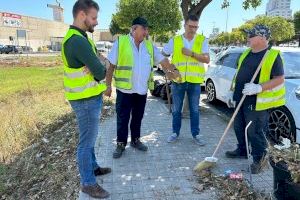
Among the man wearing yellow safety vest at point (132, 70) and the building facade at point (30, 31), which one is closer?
the man wearing yellow safety vest at point (132, 70)

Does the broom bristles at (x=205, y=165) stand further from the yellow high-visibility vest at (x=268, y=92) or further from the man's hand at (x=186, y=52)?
the man's hand at (x=186, y=52)

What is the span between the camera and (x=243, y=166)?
4887mm

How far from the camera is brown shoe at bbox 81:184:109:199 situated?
13.0 ft

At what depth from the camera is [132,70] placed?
16.4 ft

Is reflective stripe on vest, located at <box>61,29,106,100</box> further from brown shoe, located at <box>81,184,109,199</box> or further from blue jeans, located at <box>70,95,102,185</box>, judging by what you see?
brown shoe, located at <box>81,184,109,199</box>

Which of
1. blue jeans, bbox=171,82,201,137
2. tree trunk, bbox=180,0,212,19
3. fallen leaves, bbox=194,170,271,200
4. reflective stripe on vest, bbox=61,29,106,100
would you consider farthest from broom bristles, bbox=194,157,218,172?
tree trunk, bbox=180,0,212,19

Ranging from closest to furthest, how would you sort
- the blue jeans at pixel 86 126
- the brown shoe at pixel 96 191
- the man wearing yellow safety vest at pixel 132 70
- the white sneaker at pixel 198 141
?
the blue jeans at pixel 86 126, the brown shoe at pixel 96 191, the man wearing yellow safety vest at pixel 132 70, the white sneaker at pixel 198 141

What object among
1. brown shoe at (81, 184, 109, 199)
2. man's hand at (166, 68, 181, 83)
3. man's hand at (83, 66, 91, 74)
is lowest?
brown shoe at (81, 184, 109, 199)

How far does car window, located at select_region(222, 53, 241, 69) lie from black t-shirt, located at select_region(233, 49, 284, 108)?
3.61 m

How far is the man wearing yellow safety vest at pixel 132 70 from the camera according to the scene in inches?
193

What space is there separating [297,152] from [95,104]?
2165mm

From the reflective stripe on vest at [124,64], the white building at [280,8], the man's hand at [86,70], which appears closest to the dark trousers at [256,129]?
the reflective stripe on vest at [124,64]

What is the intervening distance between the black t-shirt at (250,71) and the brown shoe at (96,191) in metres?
2.20

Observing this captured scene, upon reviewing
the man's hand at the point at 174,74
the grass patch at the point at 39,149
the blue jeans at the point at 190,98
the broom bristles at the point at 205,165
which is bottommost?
the grass patch at the point at 39,149
